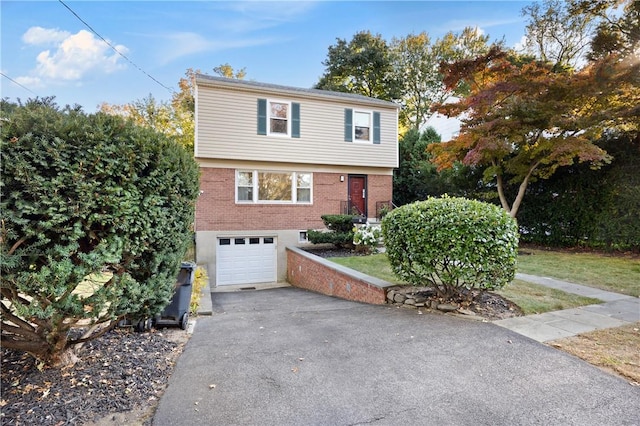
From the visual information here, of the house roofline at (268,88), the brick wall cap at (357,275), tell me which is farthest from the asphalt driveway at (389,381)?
the house roofline at (268,88)

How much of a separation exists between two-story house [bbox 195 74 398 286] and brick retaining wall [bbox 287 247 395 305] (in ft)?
4.96

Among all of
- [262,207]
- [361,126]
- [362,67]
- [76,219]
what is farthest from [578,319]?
[362,67]

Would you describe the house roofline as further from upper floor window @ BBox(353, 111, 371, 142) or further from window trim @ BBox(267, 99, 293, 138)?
upper floor window @ BBox(353, 111, 371, 142)

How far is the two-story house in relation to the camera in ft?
41.3

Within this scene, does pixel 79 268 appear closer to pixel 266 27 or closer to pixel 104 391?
pixel 104 391

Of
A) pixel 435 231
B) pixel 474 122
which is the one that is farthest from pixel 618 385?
pixel 474 122

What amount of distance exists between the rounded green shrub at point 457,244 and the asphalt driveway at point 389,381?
0.72 m

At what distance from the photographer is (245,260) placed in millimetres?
13109

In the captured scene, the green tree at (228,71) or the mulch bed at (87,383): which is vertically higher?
the green tree at (228,71)

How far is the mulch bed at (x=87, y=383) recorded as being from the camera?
2355mm

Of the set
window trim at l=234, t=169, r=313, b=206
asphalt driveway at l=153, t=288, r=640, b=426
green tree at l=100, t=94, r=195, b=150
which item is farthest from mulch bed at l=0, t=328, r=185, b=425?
green tree at l=100, t=94, r=195, b=150

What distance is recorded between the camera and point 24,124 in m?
2.32

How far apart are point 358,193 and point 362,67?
15559mm

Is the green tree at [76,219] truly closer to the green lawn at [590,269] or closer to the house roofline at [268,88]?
the green lawn at [590,269]
